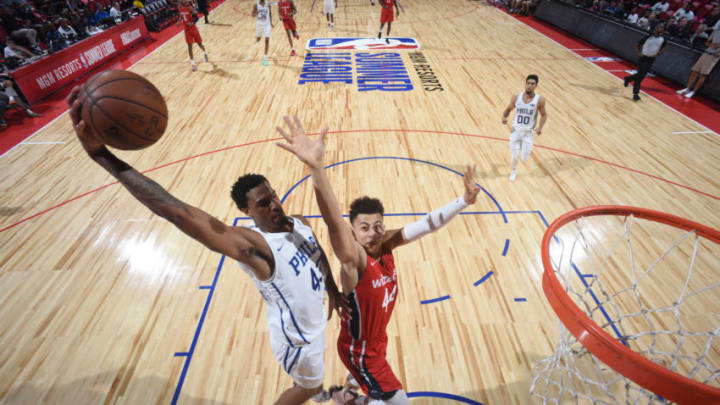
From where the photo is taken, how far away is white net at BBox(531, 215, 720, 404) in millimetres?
2738

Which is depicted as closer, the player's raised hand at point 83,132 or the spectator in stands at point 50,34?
the player's raised hand at point 83,132

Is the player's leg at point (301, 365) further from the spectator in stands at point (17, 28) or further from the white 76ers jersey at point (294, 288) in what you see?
the spectator in stands at point (17, 28)

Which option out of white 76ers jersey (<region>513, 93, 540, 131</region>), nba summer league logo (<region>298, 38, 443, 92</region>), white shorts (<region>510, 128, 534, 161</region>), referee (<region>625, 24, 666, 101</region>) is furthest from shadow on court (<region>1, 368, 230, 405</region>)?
referee (<region>625, 24, 666, 101</region>)

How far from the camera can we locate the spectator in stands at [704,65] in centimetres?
712

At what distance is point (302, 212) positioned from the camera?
14.6 feet

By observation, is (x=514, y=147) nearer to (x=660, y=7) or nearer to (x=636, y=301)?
(x=636, y=301)

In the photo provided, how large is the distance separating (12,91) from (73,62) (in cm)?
209

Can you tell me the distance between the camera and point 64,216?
458 centimetres

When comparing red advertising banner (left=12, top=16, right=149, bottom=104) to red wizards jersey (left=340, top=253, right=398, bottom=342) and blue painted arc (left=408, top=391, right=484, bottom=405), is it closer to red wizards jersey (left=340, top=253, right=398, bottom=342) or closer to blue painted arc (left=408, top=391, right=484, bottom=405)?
red wizards jersey (left=340, top=253, right=398, bottom=342)

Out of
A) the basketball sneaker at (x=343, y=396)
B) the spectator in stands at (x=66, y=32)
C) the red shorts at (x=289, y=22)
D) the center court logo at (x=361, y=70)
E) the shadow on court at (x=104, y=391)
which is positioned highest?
the red shorts at (x=289, y=22)

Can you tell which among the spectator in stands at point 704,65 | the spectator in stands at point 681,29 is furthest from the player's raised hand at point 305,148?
the spectator in stands at point 681,29

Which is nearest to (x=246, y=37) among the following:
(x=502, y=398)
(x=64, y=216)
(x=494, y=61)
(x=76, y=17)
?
(x=76, y=17)

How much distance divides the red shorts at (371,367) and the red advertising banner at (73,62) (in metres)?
9.04

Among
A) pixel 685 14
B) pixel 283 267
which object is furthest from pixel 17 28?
pixel 685 14
